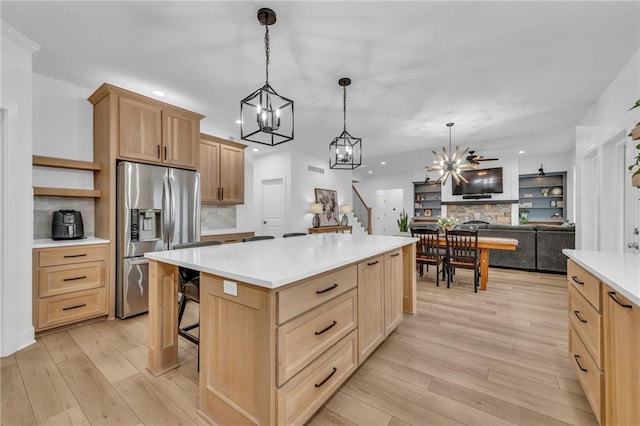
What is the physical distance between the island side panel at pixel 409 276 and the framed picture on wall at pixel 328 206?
4.11m

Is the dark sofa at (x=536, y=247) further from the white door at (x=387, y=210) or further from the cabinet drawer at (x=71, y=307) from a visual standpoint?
the cabinet drawer at (x=71, y=307)

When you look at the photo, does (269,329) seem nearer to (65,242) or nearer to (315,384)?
(315,384)

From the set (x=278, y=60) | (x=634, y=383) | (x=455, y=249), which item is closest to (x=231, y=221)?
(x=278, y=60)

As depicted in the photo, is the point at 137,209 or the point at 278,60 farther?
the point at 137,209

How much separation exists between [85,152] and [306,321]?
11.4ft

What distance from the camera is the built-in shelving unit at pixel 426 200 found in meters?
10.2

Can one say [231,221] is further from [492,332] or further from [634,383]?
[634,383]

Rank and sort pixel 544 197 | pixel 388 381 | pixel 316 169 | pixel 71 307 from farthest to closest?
1. pixel 544 197
2. pixel 316 169
3. pixel 71 307
4. pixel 388 381

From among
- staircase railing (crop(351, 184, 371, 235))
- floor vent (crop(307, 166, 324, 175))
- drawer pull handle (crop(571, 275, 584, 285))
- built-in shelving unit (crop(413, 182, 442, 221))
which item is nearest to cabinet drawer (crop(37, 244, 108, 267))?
drawer pull handle (crop(571, 275, 584, 285))

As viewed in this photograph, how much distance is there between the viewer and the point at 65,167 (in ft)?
9.58

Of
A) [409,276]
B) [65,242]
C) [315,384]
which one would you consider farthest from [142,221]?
[409,276]

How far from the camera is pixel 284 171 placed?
6352 mm

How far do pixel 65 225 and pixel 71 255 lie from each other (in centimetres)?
38

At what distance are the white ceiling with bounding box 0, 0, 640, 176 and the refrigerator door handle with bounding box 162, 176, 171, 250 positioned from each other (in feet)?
3.83
